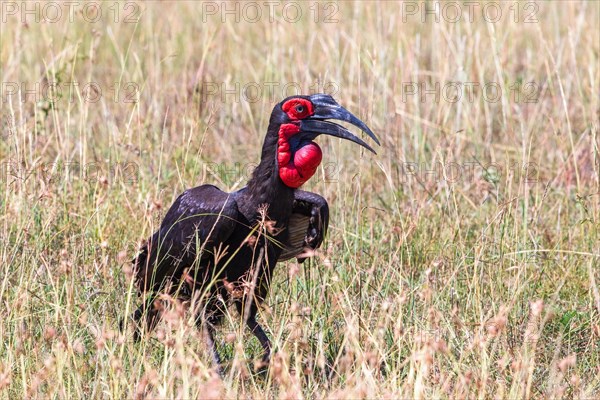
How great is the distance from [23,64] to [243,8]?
1.84 m

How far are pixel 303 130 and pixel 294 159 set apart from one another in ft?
0.43

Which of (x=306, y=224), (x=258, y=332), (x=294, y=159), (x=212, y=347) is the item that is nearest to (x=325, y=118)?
(x=294, y=159)

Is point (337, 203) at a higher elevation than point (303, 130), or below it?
below

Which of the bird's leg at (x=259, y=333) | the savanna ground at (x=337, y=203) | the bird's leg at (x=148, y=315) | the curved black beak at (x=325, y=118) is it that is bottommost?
the bird's leg at (x=259, y=333)

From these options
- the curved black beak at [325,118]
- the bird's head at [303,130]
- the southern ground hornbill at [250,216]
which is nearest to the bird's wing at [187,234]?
the southern ground hornbill at [250,216]

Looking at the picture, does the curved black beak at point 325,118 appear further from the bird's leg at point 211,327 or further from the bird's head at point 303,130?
the bird's leg at point 211,327

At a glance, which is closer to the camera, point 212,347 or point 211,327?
point 212,347

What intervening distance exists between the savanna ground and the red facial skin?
0.35 m

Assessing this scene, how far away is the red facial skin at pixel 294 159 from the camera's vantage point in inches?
165

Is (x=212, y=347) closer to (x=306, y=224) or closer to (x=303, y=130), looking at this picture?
(x=306, y=224)

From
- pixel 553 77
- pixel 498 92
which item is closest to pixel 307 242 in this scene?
pixel 498 92

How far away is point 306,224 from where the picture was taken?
4.52 m

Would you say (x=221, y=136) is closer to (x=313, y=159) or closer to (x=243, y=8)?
(x=243, y=8)

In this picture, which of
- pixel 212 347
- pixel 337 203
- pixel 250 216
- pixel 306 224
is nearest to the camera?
pixel 212 347
